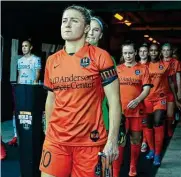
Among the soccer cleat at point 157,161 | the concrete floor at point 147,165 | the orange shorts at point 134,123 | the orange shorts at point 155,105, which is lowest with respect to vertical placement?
the concrete floor at point 147,165

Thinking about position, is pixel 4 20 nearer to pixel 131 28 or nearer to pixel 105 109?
pixel 105 109

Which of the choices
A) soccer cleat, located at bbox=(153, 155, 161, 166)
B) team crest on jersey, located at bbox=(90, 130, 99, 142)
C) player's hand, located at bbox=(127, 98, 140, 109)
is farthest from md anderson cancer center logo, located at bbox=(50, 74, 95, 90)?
soccer cleat, located at bbox=(153, 155, 161, 166)

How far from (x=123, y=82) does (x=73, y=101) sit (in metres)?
2.68

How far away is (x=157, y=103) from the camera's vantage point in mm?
7090

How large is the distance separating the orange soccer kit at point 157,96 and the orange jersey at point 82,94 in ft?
12.5

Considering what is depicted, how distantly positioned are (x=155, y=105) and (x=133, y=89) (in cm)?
161

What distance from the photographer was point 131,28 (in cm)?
2636

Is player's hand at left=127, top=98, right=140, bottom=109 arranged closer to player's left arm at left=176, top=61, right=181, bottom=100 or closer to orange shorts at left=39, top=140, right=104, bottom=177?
player's left arm at left=176, top=61, right=181, bottom=100

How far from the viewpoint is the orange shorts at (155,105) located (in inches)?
276

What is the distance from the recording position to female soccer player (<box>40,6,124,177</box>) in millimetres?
2980

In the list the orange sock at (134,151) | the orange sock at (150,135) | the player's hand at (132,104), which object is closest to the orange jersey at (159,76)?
the orange sock at (150,135)

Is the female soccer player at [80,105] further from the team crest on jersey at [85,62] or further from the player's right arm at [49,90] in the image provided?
the player's right arm at [49,90]

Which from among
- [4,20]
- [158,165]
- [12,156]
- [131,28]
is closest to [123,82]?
[158,165]

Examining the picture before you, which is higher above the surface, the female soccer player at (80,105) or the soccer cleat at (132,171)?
the female soccer player at (80,105)
